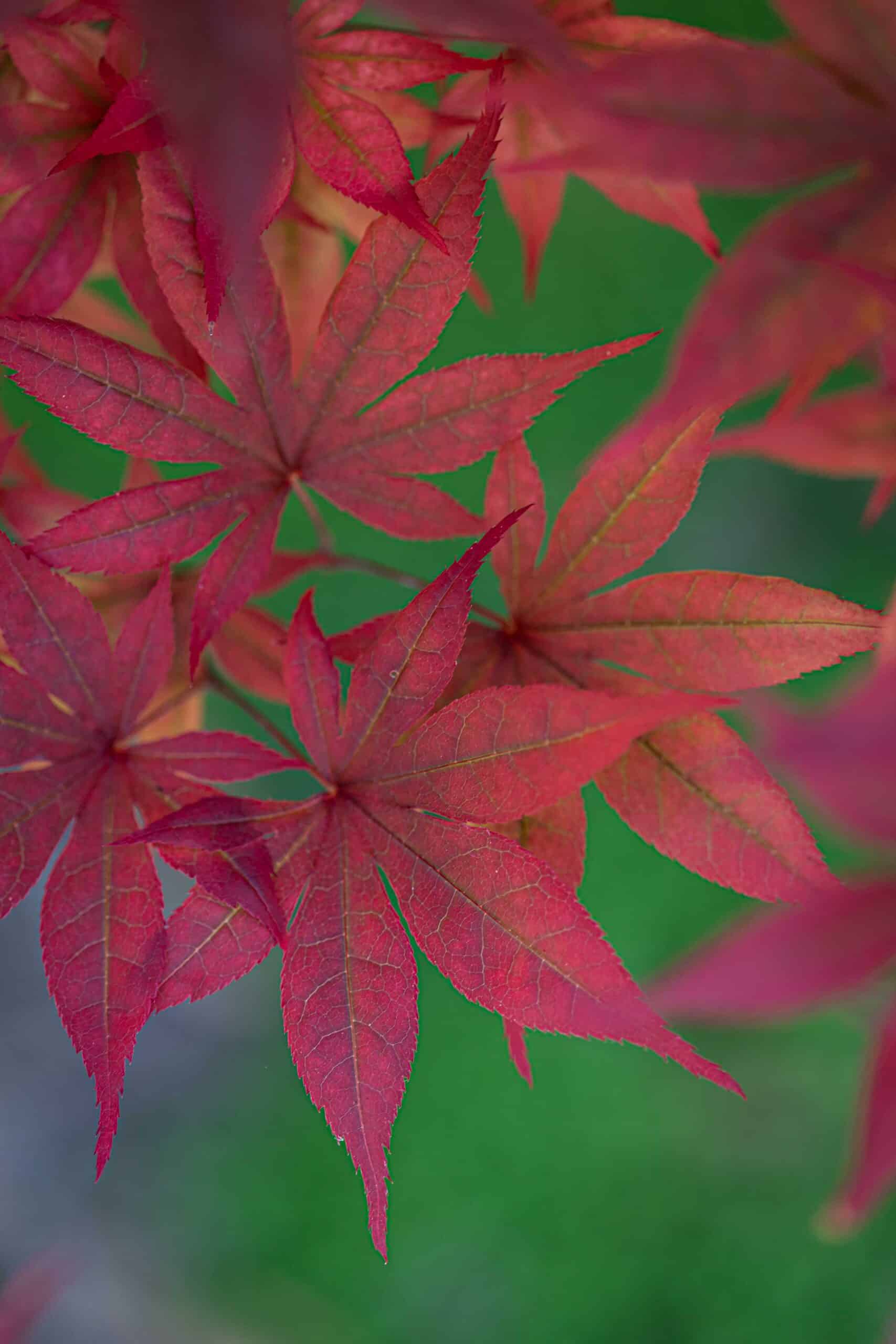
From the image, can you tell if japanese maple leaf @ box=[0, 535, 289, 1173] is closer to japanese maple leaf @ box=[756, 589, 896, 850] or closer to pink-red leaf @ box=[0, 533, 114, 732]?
pink-red leaf @ box=[0, 533, 114, 732]

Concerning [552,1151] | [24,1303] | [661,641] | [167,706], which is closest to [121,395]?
[167,706]

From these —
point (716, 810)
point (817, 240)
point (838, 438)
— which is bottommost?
point (716, 810)

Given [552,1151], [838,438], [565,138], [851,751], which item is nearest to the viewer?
[851,751]

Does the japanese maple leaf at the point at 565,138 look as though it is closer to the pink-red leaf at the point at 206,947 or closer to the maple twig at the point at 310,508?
the maple twig at the point at 310,508

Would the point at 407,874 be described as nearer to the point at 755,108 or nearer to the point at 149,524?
the point at 149,524

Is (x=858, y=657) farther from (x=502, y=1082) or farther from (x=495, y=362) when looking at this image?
(x=495, y=362)

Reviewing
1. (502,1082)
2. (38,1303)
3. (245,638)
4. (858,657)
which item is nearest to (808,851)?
(245,638)

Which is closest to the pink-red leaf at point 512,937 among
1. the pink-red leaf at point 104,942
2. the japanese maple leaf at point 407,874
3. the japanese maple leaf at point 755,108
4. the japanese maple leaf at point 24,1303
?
the japanese maple leaf at point 407,874
